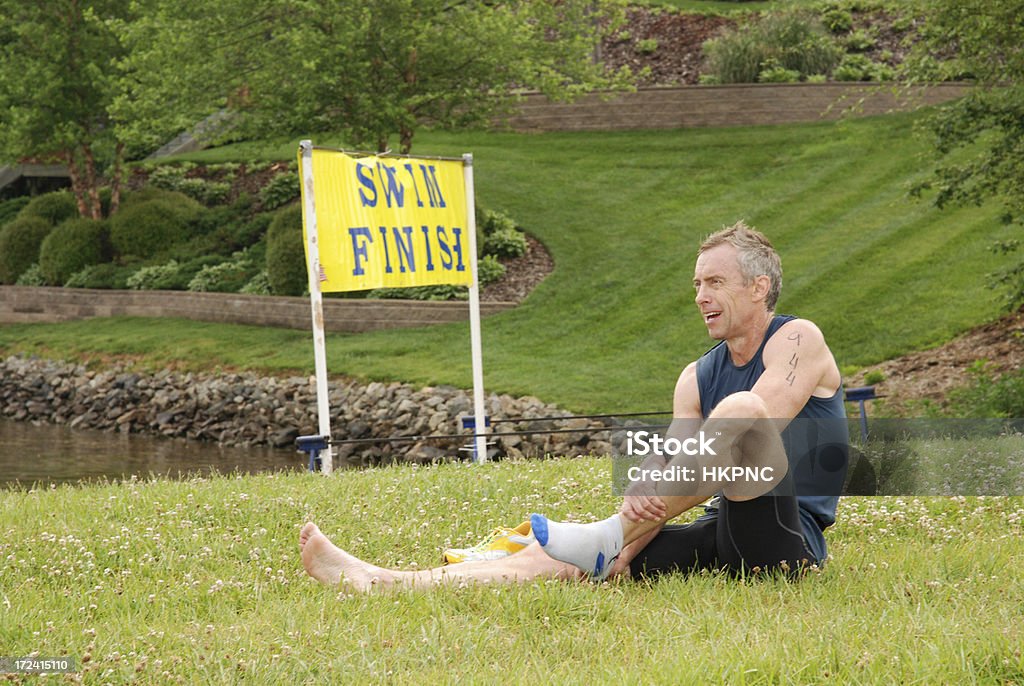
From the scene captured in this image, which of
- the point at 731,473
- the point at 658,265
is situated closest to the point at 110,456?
the point at 658,265

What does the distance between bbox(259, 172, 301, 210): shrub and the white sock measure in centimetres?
2742

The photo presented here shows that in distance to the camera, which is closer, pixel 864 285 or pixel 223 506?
pixel 223 506

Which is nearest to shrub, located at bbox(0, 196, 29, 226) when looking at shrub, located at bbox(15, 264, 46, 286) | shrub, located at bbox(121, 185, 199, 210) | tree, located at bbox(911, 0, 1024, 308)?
shrub, located at bbox(15, 264, 46, 286)

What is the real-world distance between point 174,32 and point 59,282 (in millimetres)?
9151

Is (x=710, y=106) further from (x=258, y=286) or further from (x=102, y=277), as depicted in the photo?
(x=102, y=277)

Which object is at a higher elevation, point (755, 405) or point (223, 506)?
point (755, 405)

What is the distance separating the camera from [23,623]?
4.86 metres

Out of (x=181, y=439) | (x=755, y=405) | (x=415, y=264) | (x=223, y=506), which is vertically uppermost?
(x=415, y=264)

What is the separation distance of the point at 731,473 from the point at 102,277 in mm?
28529

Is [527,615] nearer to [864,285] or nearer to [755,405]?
[755,405]

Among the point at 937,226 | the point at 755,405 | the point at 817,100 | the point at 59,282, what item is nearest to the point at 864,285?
the point at 937,226

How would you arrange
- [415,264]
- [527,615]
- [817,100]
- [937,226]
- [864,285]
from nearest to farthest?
[527,615]
[415,264]
[864,285]
[937,226]
[817,100]

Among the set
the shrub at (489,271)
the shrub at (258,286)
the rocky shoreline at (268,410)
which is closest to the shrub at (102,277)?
the rocky shoreline at (268,410)

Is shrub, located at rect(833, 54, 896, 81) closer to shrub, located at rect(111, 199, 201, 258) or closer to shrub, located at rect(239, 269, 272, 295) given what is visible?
shrub, located at rect(239, 269, 272, 295)
